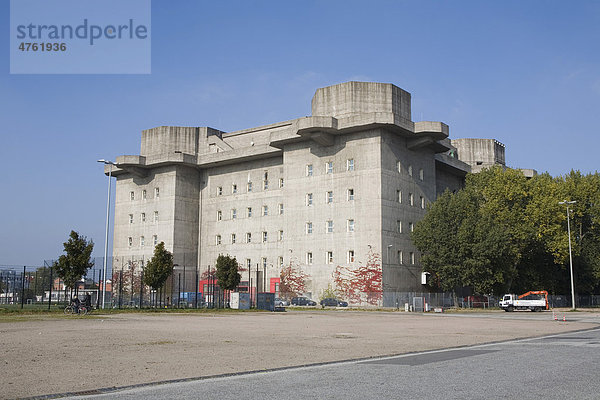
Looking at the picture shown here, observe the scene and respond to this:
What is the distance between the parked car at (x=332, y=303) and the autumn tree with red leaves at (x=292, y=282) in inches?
156

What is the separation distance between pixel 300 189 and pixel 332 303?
1504 centimetres

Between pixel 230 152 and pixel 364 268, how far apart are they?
94.9ft

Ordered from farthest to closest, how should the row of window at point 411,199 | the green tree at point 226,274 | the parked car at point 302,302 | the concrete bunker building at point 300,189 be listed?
1. the row of window at point 411,199
2. the parked car at point 302,302
3. the concrete bunker building at point 300,189
4. the green tree at point 226,274

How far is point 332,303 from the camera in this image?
68375 millimetres

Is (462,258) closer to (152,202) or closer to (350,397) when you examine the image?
(152,202)

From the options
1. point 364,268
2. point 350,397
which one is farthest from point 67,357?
point 364,268

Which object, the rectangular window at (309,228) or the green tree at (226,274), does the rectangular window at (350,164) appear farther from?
the green tree at (226,274)

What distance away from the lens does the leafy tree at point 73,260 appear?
4372 centimetres

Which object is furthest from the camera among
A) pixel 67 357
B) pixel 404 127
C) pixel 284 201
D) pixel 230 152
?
pixel 230 152

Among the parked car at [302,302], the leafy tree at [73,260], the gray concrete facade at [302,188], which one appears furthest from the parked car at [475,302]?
the leafy tree at [73,260]

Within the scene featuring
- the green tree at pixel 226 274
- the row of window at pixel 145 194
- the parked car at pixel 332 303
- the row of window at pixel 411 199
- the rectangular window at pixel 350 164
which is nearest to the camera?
the green tree at pixel 226 274

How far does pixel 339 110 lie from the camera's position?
236 ft

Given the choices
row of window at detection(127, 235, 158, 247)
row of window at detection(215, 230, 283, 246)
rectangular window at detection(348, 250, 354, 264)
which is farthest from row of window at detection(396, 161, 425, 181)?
row of window at detection(127, 235, 158, 247)

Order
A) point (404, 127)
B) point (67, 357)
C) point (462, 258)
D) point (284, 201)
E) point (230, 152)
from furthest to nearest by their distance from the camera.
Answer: point (230, 152)
point (284, 201)
point (404, 127)
point (462, 258)
point (67, 357)
